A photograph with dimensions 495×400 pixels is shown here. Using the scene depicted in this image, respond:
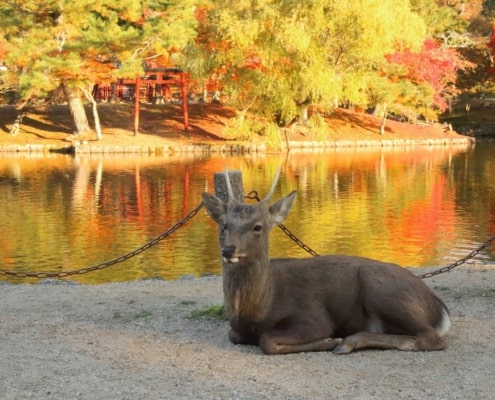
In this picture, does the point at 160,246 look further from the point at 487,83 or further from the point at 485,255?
the point at 487,83

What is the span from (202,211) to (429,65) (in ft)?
74.0

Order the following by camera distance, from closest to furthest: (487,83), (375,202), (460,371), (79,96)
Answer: (460,371), (375,202), (79,96), (487,83)

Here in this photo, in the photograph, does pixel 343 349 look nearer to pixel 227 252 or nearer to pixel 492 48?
pixel 227 252

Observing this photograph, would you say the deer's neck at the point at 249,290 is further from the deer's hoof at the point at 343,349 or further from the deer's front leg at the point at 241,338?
the deer's hoof at the point at 343,349

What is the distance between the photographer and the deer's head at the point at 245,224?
5.39 meters

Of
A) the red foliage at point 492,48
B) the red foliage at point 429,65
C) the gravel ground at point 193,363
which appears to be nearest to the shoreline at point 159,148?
the red foliage at point 429,65

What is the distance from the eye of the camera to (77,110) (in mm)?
33969

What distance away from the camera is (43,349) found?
588cm

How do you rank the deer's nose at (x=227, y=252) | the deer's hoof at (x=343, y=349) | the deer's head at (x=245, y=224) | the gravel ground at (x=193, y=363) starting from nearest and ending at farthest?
the gravel ground at (x=193, y=363), the deer's nose at (x=227, y=252), the deer's head at (x=245, y=224), the deer's hoof at (x=343, y=349)

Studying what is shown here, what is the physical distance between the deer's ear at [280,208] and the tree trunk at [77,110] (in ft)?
95.5

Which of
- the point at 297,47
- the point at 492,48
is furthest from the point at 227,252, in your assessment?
the point at 492,48

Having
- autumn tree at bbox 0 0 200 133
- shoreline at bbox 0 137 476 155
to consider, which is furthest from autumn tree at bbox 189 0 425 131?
autumn tree at bbox 0 0 200 133

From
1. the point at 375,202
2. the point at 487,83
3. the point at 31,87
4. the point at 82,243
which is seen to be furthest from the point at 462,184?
the point at 487,83

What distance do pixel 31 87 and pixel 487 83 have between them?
2469cm
